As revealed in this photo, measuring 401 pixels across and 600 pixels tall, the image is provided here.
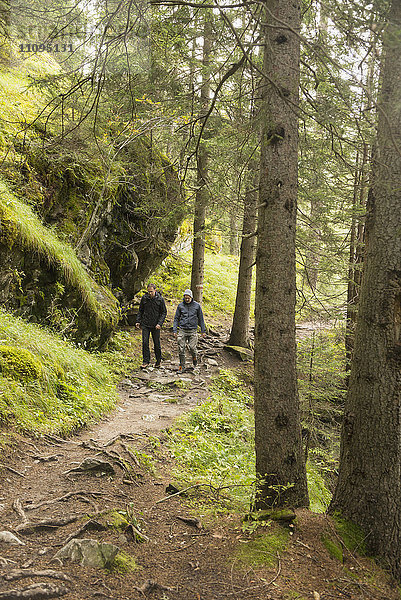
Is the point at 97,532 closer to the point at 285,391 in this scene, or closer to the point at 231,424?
the point at 285,391

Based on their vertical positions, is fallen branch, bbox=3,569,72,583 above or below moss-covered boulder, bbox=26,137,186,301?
below

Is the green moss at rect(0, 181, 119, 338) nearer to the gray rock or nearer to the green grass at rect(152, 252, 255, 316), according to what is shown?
the gray rock

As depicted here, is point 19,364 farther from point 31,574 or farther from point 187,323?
point 187,323

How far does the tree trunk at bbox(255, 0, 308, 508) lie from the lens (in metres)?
4.41

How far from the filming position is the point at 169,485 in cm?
524

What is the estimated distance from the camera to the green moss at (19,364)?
6.21m

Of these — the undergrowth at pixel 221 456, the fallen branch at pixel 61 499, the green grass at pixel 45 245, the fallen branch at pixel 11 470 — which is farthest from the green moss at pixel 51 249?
the fallen branch at pixel 61 499

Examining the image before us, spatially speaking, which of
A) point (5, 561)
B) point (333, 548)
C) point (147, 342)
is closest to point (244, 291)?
point (147, 342)

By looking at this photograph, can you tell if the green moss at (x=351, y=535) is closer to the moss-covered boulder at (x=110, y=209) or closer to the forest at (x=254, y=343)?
the forest at (x=254, y=343)

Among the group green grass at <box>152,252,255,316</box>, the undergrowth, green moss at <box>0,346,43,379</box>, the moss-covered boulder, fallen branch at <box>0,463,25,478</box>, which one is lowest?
the undergrowth

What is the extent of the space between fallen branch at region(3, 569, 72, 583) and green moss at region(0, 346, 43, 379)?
12.0 ft

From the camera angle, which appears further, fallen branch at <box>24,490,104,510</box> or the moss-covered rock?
the moss-covered rock

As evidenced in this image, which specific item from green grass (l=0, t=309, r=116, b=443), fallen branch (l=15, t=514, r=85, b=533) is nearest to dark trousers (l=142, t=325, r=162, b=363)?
green grass (l=0, t=309, r=116, b=443)

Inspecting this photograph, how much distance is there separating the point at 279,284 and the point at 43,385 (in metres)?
4.28
